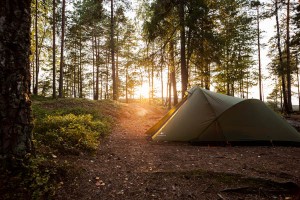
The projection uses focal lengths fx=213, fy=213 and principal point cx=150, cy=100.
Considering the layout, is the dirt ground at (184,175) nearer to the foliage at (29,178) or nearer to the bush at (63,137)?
the foliage at (29,178)

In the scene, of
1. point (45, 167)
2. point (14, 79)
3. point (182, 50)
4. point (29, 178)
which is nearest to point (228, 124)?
point (45, 167)

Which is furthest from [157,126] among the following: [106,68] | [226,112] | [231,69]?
[106,68]

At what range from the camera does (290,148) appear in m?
6.64

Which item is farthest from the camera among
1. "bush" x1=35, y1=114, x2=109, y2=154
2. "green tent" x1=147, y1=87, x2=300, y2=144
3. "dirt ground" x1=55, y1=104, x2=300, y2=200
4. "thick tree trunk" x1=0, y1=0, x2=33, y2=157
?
"green tent" x1=147, y1=87, x2=300, y2=144

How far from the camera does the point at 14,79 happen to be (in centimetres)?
345

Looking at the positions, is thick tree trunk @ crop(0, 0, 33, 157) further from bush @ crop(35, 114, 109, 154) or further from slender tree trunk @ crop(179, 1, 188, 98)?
slender tree trunk @ crop(179, 1, 188, 98)

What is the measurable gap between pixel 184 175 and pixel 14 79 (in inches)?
137

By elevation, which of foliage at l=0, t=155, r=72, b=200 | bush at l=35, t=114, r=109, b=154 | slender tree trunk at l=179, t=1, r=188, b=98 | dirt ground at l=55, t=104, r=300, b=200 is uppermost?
slender tree trunk at l=179, t=1, r=188, b=98

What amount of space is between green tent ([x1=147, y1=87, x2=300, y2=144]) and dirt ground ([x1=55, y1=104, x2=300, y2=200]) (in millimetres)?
841

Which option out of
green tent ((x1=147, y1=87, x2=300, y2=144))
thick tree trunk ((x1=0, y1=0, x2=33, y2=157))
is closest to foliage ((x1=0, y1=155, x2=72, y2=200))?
thick tree trunk ((x1=0, y1=0, x2=33, y2=157))

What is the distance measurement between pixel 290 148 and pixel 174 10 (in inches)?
400

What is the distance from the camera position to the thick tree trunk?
132 inches

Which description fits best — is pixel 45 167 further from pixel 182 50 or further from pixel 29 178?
pixel 182 50

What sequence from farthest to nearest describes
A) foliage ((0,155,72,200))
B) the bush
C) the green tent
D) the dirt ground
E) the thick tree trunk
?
the green tent < the bush < the dirt ground < the thick tree trunk < foliage ((0,155,72,200))
